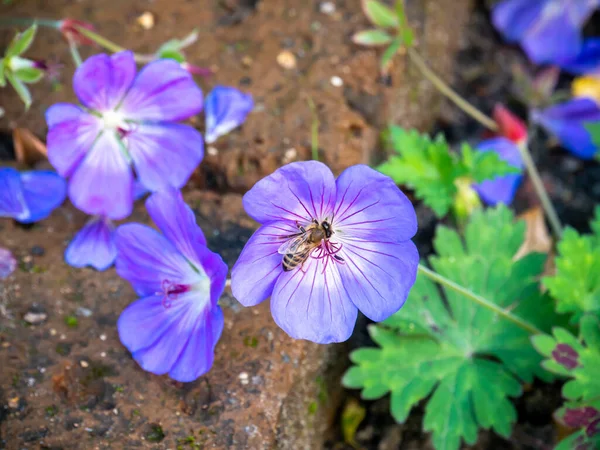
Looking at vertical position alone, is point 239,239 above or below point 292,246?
below

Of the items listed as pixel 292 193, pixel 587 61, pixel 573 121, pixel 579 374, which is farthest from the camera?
pixel 587 61

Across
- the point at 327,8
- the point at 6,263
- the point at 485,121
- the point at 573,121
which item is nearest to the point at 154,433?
the point at 6,263

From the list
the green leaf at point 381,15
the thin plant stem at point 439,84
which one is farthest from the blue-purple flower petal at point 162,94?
the thin plant stem at point 439,84

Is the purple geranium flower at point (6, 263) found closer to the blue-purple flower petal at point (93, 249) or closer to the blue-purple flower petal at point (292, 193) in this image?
the blue-purple flower petal at point (93, 249)

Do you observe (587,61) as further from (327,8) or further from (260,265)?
(260,265)

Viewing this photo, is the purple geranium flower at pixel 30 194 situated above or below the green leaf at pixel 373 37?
below

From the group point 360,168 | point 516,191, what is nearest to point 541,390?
point 516,191
